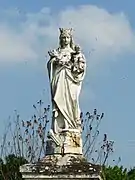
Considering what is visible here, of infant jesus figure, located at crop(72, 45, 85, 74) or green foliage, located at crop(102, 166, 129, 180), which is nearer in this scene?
infant jesus figure, located at crop(72, 45, 85, 74)

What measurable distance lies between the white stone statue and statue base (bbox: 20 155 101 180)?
1.55ft

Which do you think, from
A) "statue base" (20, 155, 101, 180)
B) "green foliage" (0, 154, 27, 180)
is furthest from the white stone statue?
"green foliage" (0, 154, 27, 180)

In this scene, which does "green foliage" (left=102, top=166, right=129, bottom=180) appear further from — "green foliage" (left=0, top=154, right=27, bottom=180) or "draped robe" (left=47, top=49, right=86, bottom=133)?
"draped robe" (left=47, top=49, right=86, bottom=133)

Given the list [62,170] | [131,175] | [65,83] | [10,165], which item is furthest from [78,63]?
[131,175]

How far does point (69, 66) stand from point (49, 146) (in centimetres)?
155

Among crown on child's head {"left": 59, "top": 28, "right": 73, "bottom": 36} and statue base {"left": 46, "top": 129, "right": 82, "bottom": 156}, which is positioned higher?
crown on child's head {"left": 59, "top": 28, "right": 73, "bottom": 36}

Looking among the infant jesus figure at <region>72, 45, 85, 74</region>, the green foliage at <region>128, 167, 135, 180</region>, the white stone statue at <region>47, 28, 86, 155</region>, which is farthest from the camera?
the green foliage at <region>128, 167, 135, 180</region>

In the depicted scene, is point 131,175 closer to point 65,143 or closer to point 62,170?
point 65,143

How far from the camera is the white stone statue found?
1185 cm

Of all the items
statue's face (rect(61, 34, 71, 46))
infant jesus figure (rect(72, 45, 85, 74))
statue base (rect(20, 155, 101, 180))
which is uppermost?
statue's face (rect(61, 34, 71, 46))

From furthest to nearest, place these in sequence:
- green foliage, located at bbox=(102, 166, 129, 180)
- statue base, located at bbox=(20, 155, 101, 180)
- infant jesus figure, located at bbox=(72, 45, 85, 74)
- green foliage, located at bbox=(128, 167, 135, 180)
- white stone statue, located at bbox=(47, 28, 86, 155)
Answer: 1. green foliage, located at bbox=(128, 167, 135, 180)
2. green foliage, located at bbox=(102, 166, 129, 180)
3. infant jesus figure, located at bbox=(72, 45, 85, 74)
4. white stone statue, located at bbox=(47, 28, 86, 155)
5. statue base, located at bbox=(20, 155, 101, 180)

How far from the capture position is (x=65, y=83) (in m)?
12.1

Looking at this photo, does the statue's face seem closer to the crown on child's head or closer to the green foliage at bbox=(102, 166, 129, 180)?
the crown on child's head

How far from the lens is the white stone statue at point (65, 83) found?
11852 mm
